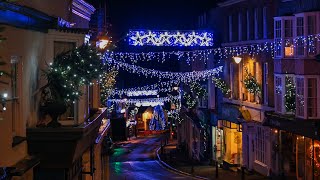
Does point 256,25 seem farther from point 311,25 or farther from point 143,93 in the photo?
point 143,93

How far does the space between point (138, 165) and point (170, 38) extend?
32.8ft

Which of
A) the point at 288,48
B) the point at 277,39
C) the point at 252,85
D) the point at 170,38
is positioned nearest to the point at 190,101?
the point at 170,38

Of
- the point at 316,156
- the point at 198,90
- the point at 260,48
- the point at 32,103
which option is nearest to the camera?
the point at 32,103

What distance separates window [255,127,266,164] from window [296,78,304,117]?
6.33 meters

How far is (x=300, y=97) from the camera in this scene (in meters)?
28.0

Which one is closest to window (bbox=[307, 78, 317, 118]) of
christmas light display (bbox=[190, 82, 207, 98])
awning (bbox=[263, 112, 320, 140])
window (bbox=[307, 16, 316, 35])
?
awning (bbox=[263, 112, 320, 140])

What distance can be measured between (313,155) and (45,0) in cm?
1758

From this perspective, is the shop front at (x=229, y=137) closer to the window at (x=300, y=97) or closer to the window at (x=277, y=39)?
the window at (x=277, y=39)

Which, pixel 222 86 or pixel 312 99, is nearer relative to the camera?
pixel 312 99

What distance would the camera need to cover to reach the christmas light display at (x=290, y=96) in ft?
96.1

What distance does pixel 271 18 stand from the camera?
32.7 m

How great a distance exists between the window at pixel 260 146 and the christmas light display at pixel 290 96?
4.93 metres

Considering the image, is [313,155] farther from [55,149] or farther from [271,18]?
[55,149]

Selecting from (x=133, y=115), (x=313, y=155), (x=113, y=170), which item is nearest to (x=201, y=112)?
(x=113, y=170)
